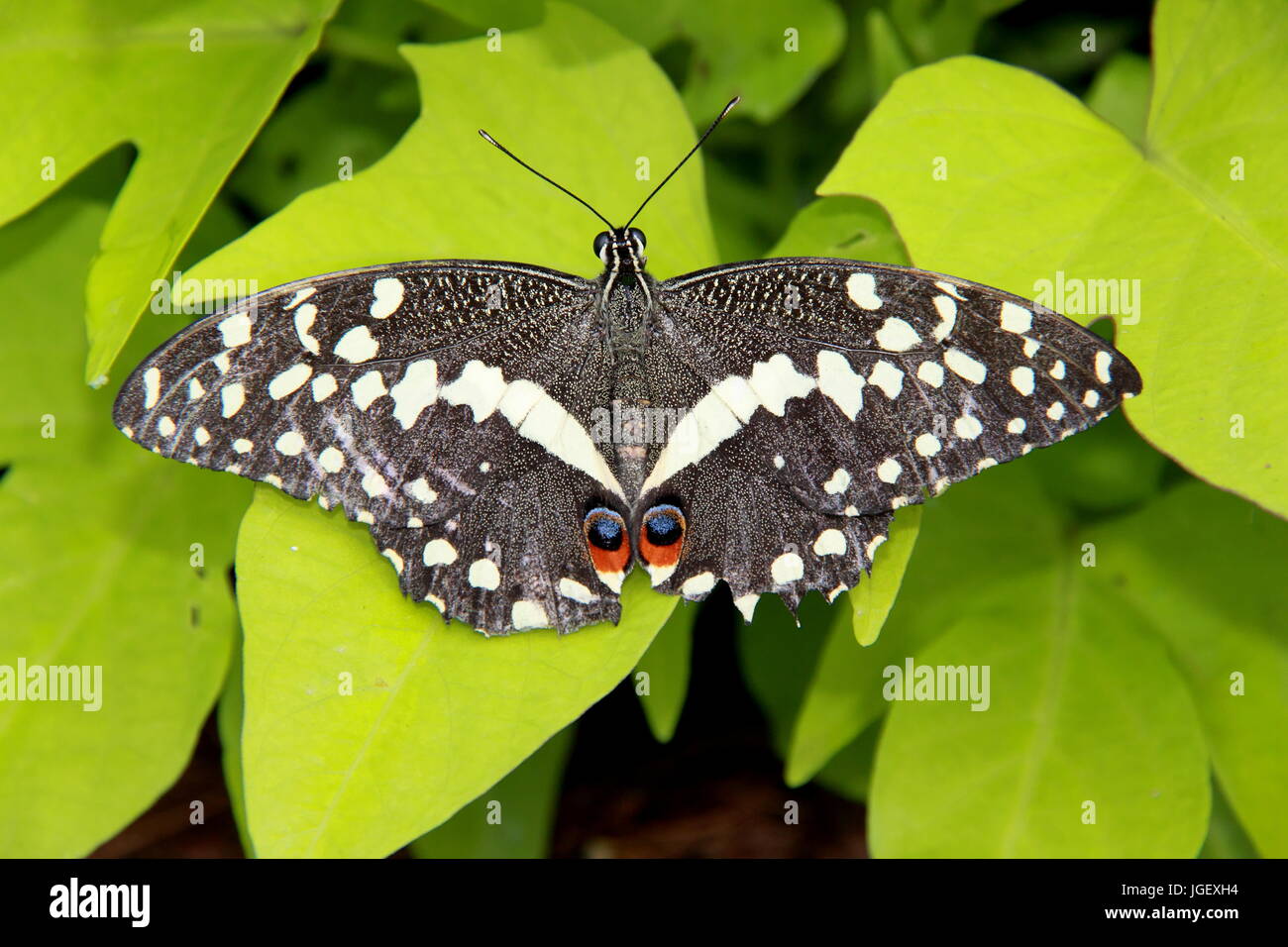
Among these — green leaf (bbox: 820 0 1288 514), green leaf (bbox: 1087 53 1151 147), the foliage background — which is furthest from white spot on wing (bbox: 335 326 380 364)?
green leaf (bbox: 1087 53 1151 147)

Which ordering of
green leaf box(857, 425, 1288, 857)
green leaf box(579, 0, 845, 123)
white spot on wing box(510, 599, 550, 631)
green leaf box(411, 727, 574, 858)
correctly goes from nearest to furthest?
white spot on wing box(510, 599, 550, 631) → green leaf box(857, 425, 1288, 857) → green leaf box(579, 0, 845, 123) → green leaf box(411, 727, 574, 858)

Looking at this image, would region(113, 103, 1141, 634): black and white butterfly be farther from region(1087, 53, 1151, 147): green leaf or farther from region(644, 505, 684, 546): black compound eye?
region(1087, 53, 1151, 147): green leaf

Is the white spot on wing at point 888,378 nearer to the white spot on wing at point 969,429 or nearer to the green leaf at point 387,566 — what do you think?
the white spot on wing at point 969,429

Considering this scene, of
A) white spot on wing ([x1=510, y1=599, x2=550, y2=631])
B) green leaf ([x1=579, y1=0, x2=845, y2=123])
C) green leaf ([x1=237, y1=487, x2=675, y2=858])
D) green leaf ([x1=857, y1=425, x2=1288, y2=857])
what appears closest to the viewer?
green leaf ([x1=237, y1=487, x2=675, y2=858])

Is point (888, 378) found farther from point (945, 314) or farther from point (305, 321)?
point (305, 321)

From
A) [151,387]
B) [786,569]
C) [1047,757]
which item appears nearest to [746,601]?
[786,569]
